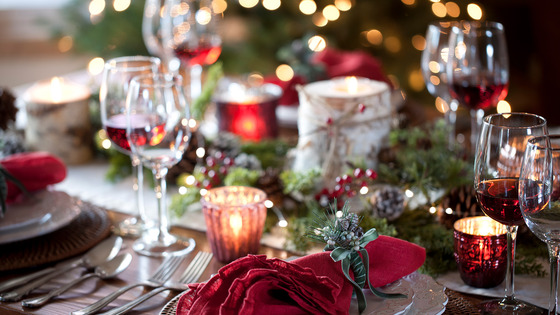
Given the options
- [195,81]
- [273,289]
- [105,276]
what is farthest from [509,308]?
[195,81]

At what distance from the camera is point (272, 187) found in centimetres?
112

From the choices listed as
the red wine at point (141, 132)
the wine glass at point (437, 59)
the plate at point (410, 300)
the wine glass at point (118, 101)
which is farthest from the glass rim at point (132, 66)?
the wine glass at point (437, 59)

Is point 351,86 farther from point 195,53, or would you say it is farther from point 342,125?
A: point 195,53

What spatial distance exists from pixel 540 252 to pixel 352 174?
31 cm

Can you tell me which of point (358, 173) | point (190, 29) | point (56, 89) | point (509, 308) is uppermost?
point (190, 29)

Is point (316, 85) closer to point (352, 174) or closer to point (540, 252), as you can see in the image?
point (352, 174)

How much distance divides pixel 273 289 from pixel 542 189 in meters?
0.31

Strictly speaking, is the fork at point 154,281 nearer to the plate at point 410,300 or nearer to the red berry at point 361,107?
the plate at point 410,300

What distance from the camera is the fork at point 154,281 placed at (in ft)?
2.61

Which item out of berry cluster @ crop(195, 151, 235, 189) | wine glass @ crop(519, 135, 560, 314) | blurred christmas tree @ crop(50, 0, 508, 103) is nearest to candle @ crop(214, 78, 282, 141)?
berry cluster @ crop(195, 151, 235, 189)

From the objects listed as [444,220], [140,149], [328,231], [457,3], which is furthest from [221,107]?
[457,3]

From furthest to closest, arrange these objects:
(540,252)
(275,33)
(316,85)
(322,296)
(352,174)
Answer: (275,33)
(316,85)
(352,174)
(540,252)
(322,296)

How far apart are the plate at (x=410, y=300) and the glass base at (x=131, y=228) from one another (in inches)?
11.9

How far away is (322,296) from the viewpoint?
0.69 meters
